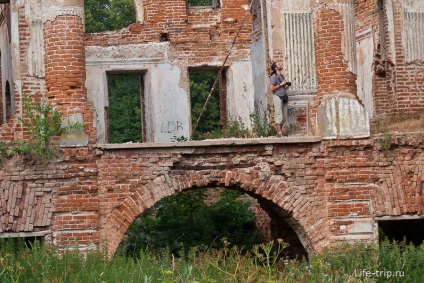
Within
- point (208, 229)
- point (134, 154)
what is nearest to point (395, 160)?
point (134, 154)

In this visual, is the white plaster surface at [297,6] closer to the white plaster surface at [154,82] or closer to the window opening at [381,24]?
the window opening at [381,24]

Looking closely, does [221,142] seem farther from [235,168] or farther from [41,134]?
[41,134]

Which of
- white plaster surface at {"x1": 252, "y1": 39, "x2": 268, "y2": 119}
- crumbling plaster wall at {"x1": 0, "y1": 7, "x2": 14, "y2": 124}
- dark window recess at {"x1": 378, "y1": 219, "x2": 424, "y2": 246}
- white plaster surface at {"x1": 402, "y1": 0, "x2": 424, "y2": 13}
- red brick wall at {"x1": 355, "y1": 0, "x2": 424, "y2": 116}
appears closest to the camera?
dark window recess at {"x1": 378, "y1": 219, "x2": 424, "y2": 246}

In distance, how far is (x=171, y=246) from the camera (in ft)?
61.1

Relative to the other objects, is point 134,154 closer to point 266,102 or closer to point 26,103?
point 26,103

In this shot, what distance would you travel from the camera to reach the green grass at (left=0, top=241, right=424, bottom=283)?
11406 millimetres

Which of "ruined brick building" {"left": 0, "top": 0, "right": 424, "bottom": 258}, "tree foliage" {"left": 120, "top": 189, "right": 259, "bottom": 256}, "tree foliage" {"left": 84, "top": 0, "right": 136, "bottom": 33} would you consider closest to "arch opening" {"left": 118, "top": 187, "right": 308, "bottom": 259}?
"tree foliage" {"left": 120, "top": 189, "right": 259, "bottom": 256}

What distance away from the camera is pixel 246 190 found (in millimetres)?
14906

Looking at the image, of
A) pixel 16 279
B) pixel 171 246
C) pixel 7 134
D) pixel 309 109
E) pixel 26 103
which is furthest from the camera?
pixel 171 246

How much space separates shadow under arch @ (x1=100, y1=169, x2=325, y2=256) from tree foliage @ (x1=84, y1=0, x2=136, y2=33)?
17.4 meters

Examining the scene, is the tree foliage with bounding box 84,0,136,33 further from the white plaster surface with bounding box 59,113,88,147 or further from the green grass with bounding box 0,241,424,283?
the green grass with bounding box 0,241,424,283

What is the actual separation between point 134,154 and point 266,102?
5896 millimetres

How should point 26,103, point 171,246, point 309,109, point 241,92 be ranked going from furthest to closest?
1. point 241,92
2. point 171,246
3. point 309,109
4. point 26,103

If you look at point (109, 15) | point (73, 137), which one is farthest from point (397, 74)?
point (109, 15)
